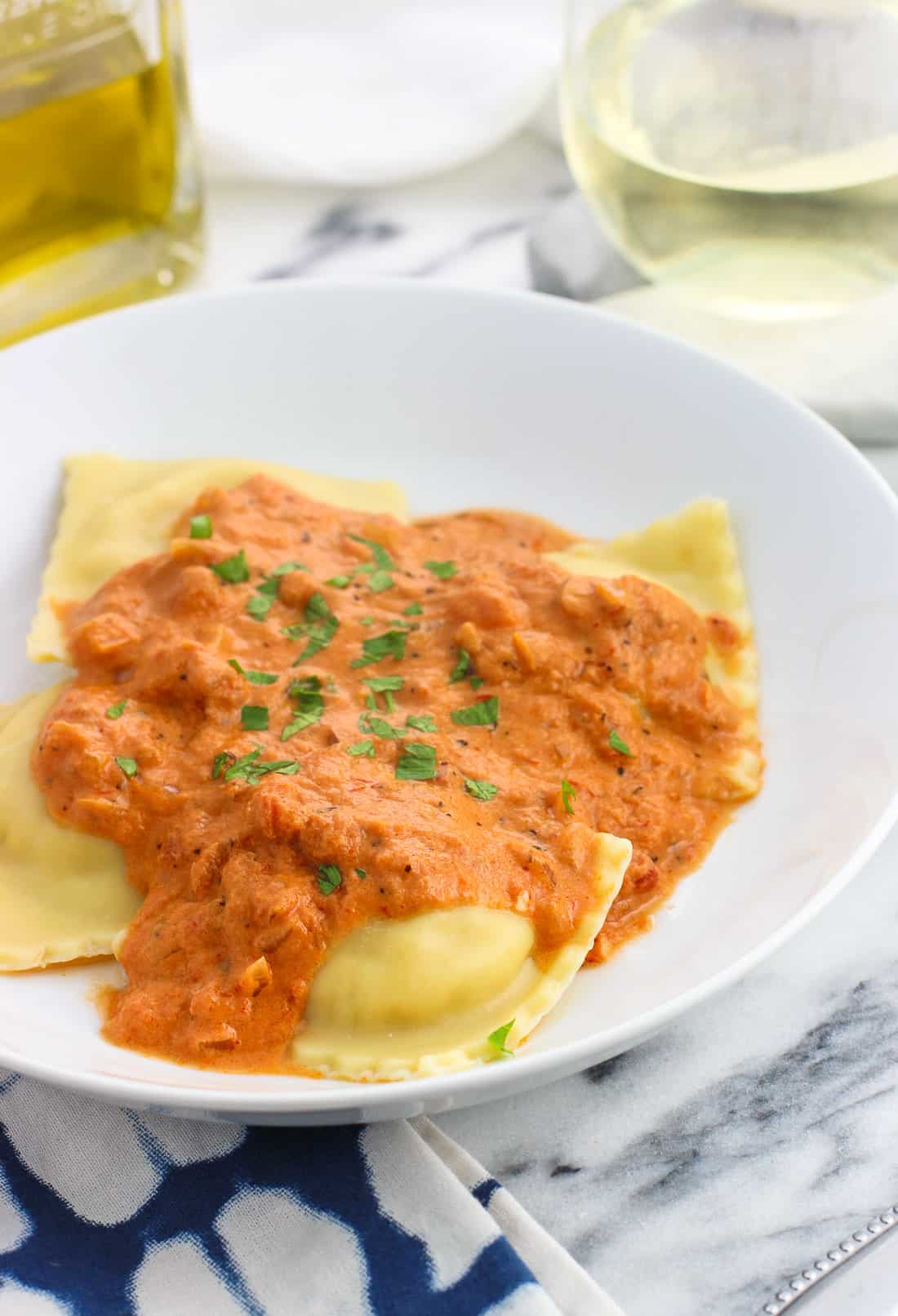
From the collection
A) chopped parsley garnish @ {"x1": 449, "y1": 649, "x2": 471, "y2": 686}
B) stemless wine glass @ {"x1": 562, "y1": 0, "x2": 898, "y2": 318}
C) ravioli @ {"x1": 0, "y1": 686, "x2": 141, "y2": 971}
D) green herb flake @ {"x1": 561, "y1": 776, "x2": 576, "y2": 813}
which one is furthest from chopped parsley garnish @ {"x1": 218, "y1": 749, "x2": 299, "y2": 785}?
stemless wine glass @ {"x1": 562, "y1": 0, "x2": 898, "y2": 318}

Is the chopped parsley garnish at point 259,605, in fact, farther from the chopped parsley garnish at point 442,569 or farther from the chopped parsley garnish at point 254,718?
the chopped parsley garnish at point 442,569

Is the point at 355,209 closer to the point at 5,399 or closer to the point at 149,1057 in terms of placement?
the point at 5,399

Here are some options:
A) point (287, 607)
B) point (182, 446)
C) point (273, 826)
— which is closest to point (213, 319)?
point (182, 446)

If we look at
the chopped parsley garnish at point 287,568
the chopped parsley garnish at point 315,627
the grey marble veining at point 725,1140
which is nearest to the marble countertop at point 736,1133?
the grey marble veining at point 725,1140

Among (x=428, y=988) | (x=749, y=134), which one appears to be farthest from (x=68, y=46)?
(x=428, y=988)

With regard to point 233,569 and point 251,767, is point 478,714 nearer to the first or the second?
point 251,767
